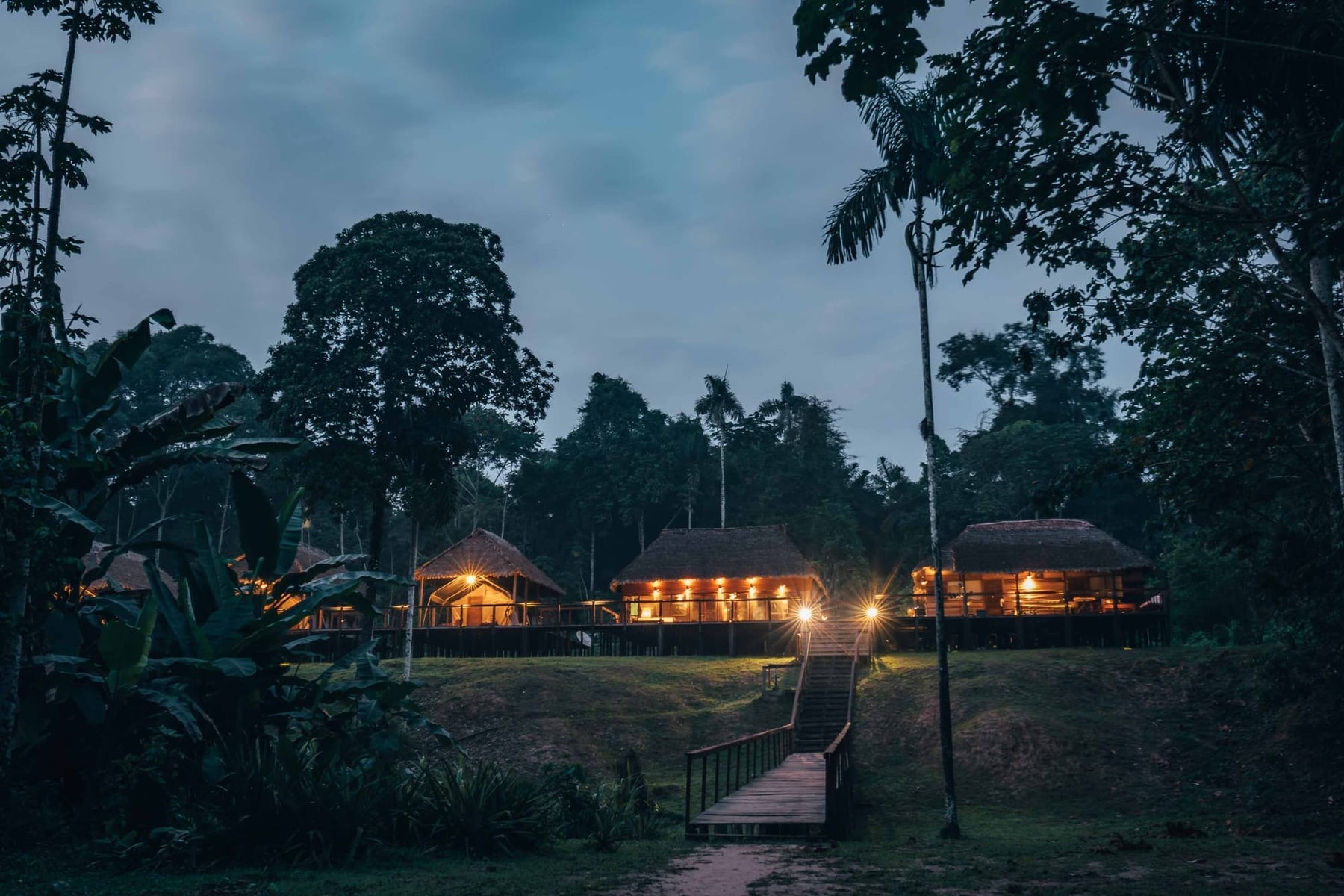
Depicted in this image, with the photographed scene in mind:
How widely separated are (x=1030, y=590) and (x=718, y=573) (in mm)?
13361

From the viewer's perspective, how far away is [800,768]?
20531 millimetres

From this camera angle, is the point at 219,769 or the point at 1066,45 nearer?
the point at 1066,45

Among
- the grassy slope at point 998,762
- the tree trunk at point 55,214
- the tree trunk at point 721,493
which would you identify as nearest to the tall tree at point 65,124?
the tree trunk at point 55,214

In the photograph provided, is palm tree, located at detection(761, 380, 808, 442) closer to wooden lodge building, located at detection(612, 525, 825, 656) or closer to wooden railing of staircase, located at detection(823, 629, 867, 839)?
wooden lodge building, located at detection(612, 525, 825, 656)

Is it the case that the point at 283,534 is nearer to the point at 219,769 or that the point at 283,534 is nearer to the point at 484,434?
the point at 219,769

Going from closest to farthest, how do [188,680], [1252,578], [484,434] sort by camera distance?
1. [188,680]
2. [1252,578]
3. [484,434]

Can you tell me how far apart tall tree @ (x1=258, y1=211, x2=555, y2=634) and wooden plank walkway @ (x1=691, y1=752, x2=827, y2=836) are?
17.3 metres

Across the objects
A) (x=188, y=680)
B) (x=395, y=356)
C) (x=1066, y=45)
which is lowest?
(x=188, y=680)

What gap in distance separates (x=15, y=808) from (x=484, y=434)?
188 feet

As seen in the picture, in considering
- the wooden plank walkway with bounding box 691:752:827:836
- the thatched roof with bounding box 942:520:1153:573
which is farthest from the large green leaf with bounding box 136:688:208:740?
the thatched roof with bounding box 942:520:1153:573

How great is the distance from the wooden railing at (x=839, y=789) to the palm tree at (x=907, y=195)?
178cm

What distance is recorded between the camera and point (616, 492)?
70062 mm

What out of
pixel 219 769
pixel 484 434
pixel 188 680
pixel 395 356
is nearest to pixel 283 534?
pixel 188 680

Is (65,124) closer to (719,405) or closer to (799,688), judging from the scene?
(799,688)
